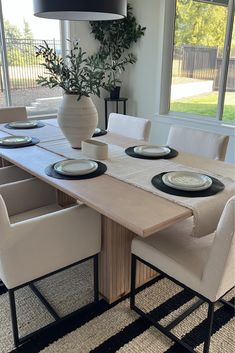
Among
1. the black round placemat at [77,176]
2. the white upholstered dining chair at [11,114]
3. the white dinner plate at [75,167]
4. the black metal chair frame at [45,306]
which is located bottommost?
the black metal chair frame at [45,306]

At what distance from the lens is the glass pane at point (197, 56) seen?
350 cm

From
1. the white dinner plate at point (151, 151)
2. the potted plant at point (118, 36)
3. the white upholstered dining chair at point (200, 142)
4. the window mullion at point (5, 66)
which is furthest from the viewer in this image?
the potted plant at point (118, 36)

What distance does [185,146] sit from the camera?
2338mm

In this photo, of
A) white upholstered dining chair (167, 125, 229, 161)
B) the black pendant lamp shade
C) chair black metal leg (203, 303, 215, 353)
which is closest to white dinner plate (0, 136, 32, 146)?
the black pendant lamp shade

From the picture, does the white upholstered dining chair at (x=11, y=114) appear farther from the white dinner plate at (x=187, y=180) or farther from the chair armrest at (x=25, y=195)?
the white dinner plate at (x=187, y=180)

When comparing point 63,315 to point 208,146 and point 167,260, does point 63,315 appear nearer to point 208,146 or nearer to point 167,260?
point 167,260

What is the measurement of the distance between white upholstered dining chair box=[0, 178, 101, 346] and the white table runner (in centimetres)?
30

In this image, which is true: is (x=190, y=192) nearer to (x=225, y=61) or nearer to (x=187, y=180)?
(x=187, y=180)

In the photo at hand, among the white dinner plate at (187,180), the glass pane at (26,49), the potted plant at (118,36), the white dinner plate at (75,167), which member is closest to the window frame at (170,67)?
the potted plant at (118,36)

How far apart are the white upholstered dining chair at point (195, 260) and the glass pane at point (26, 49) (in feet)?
10.8

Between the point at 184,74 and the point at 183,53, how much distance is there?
0.25 metres

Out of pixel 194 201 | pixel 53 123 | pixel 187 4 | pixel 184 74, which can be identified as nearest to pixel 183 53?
pixel 184 74

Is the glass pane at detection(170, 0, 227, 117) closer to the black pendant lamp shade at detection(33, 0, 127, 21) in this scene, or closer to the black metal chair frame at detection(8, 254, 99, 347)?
the black pendant lamp shade at detection(33, 0, 127, 21)

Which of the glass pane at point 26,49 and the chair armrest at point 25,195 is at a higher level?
the glass pane at point 26,49
